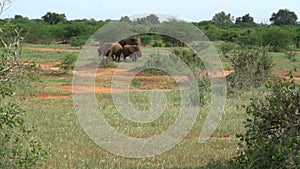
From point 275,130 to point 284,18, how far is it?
2424 inches

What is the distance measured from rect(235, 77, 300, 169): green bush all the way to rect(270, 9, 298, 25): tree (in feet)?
198

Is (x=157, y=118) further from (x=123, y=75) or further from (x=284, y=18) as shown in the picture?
(x=284, y=18)

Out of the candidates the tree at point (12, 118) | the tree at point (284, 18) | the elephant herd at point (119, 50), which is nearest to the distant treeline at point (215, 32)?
the tree at point (284, 18)

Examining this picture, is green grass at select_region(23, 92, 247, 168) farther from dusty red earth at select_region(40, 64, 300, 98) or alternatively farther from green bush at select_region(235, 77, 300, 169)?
dusty red earth at select_region(40, 64, 300, 98)

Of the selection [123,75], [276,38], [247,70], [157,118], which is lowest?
[123,75]

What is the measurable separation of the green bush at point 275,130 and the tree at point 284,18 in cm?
6036

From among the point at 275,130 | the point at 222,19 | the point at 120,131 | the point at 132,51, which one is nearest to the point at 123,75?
Result: the point at 132,51

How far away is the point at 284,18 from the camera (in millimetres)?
64938

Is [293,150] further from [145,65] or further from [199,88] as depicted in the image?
[145,65]

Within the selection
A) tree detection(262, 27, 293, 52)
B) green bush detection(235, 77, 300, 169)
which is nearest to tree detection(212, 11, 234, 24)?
tree detection(262, 27, 293, 52)

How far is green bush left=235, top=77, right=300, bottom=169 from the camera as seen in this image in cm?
512

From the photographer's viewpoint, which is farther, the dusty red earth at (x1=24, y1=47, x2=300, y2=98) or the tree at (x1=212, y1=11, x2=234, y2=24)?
the tree at (x1=212, y1=11, x2=234, y2=24)

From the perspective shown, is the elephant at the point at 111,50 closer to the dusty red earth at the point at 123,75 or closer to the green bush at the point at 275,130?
the dusty red earth at the point at 123,75

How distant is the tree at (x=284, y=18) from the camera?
6444 cm
